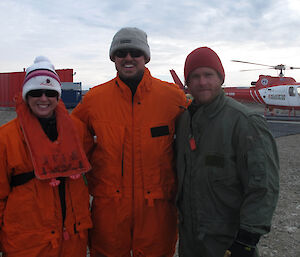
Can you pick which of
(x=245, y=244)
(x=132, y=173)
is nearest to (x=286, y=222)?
(x=245, y=244)

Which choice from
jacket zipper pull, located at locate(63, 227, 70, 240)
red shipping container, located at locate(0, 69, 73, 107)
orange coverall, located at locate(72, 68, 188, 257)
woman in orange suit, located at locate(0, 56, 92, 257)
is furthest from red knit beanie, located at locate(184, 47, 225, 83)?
red shipping container, located at locate(0, 69, 73, 107)

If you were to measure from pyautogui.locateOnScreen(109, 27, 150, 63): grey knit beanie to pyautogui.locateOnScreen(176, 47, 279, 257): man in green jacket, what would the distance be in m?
0.47

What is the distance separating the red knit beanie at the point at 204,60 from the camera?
6.68ft

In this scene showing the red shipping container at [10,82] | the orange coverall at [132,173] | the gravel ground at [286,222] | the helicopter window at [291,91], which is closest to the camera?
the orange coverall at [132,173]

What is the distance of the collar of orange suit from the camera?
6.29 feet

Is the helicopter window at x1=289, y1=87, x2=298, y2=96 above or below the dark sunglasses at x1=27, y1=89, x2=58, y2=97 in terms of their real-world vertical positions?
above

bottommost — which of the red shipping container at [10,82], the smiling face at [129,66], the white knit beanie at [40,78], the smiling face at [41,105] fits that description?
the smiling face at [41,105]

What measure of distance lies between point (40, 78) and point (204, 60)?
122 cm

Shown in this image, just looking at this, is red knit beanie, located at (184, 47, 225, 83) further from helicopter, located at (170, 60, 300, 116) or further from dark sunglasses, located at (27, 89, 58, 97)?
helicopter, located at (170, 60, 300, 116)

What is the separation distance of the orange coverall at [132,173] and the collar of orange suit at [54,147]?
0.26 metres

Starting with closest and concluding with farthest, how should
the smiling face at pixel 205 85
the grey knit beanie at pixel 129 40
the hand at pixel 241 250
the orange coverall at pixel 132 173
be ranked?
the hand at pixel 241 250
the smiling face at pixel 205 85
the orange coverall at pixel 132 173
the grey knit beanie at pixel 129 40

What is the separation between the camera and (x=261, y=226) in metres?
1.71

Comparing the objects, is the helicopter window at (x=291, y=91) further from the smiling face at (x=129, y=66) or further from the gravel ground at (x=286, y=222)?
the smiling face at (x=129, y=66)

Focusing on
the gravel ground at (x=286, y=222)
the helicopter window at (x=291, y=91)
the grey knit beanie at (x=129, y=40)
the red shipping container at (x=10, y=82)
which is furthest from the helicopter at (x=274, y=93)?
the grey knit beanie at (x=129, y=40)
